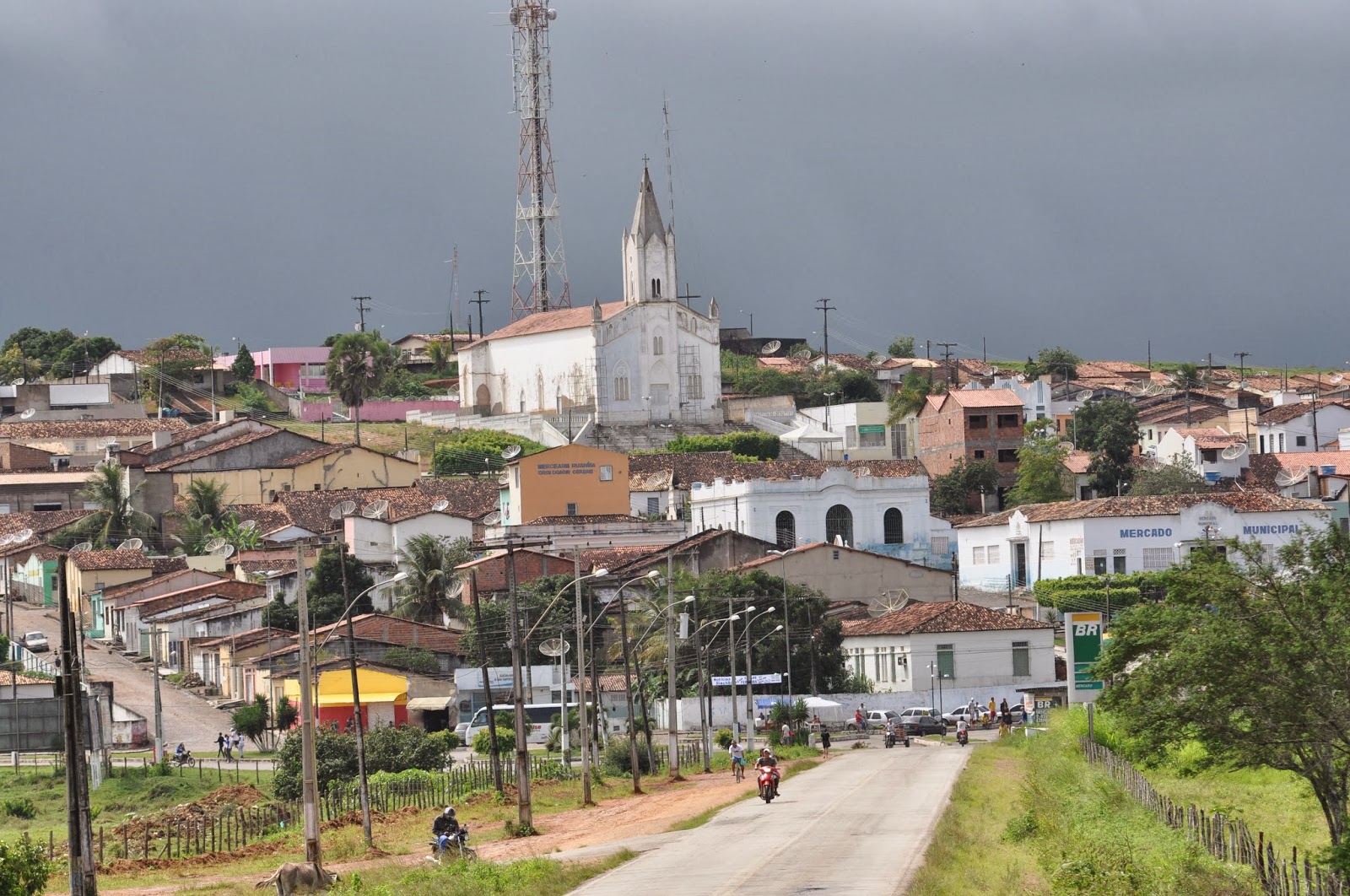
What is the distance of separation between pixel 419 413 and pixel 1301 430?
53623 millimetres

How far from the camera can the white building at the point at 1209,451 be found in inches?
4109

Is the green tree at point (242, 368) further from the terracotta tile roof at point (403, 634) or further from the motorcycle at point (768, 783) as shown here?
the motorcycle at point (768, 783)

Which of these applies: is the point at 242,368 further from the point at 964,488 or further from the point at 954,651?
the point at 954,651

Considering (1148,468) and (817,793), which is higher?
(1148,468)

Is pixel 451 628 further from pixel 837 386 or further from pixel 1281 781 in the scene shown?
pixel 837 386

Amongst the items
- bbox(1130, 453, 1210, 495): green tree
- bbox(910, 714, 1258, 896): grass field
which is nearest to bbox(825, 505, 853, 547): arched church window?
bbox(1130, 453, 1210, 495): green tree

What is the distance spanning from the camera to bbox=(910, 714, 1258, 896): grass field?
84.0 ft

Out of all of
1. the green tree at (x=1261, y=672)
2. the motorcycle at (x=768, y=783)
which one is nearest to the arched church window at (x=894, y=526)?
the motorcycle at (x=768, y=783)

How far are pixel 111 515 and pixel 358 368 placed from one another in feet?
97.9

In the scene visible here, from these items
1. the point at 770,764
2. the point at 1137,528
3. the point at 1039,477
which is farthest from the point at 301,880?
the point at 1039,477

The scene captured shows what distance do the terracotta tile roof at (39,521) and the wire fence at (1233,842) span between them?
65522 millimetres

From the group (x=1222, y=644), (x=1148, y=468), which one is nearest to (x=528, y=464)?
(x=1148, y=468)

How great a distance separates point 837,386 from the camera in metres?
131

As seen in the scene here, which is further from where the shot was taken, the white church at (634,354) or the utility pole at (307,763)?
the white church at (634,354)
